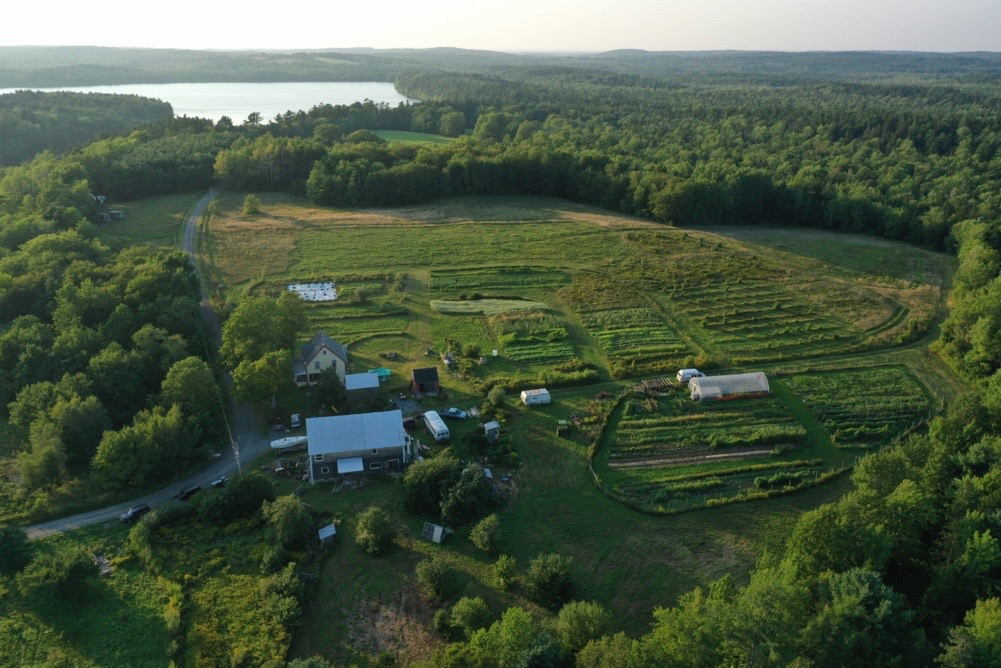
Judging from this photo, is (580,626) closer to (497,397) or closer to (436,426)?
(436,426)

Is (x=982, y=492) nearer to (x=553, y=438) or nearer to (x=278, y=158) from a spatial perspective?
(x=553, y=438)

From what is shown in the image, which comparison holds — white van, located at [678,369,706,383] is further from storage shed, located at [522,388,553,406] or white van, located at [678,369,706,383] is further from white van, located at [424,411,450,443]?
white van, located at [424,411,450,443]

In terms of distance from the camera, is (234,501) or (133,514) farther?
(133,514)

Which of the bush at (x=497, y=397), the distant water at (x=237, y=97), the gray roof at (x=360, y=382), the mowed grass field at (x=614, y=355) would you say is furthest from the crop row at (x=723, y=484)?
the distant water at (x=237, y=97)

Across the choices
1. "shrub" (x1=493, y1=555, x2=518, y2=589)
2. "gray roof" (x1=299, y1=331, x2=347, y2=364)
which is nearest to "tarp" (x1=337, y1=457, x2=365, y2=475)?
"shrub" (x1=493, y1=555, x2=518, y2=589)

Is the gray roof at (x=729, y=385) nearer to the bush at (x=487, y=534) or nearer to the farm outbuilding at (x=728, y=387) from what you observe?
the farm outbuilding at (x=728, y=387)

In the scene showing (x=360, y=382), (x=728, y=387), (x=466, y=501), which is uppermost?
(x=360, y=382)

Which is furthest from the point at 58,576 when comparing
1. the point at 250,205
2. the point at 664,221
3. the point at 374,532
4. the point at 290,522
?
the point at 664,221
